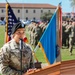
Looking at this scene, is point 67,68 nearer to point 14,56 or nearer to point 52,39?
point 14,56

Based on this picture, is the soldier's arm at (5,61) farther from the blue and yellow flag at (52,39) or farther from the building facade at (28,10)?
the building facade at (28,10)

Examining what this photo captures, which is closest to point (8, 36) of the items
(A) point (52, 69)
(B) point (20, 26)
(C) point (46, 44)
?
(C) point (46, 44)

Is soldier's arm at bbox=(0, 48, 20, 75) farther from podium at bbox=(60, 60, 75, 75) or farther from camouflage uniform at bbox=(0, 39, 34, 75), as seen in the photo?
podium at bbox=(60, 60, 75, 75)

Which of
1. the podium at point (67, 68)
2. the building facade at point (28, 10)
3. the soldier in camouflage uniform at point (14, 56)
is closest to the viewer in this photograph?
the podium at point (67, 68)

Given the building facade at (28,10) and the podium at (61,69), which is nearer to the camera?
the podium at (61,69)

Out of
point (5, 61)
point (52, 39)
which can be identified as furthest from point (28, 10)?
point (5, 61)

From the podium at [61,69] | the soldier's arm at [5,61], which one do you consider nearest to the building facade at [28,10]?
the soldier's arm at [5,61]

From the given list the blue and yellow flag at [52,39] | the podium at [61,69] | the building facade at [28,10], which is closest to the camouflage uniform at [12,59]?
the podium at [61,69]

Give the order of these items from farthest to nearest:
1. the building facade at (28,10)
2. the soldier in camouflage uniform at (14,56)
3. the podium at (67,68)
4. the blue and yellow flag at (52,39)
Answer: the building facade at (28,10) → the blue and yellow flag at (52,39) → the soldier in camouflage uniform at (14,56) → the podium at (67,68)

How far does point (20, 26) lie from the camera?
12.8 ft

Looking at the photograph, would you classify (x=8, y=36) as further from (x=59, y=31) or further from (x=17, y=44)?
(x=17, y=44)

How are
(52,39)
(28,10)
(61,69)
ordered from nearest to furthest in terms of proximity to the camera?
(61,69) → (52,39) → (28,10)

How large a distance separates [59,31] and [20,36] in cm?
556

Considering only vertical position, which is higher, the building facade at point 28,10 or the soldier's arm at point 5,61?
the building facade at point 28,10
